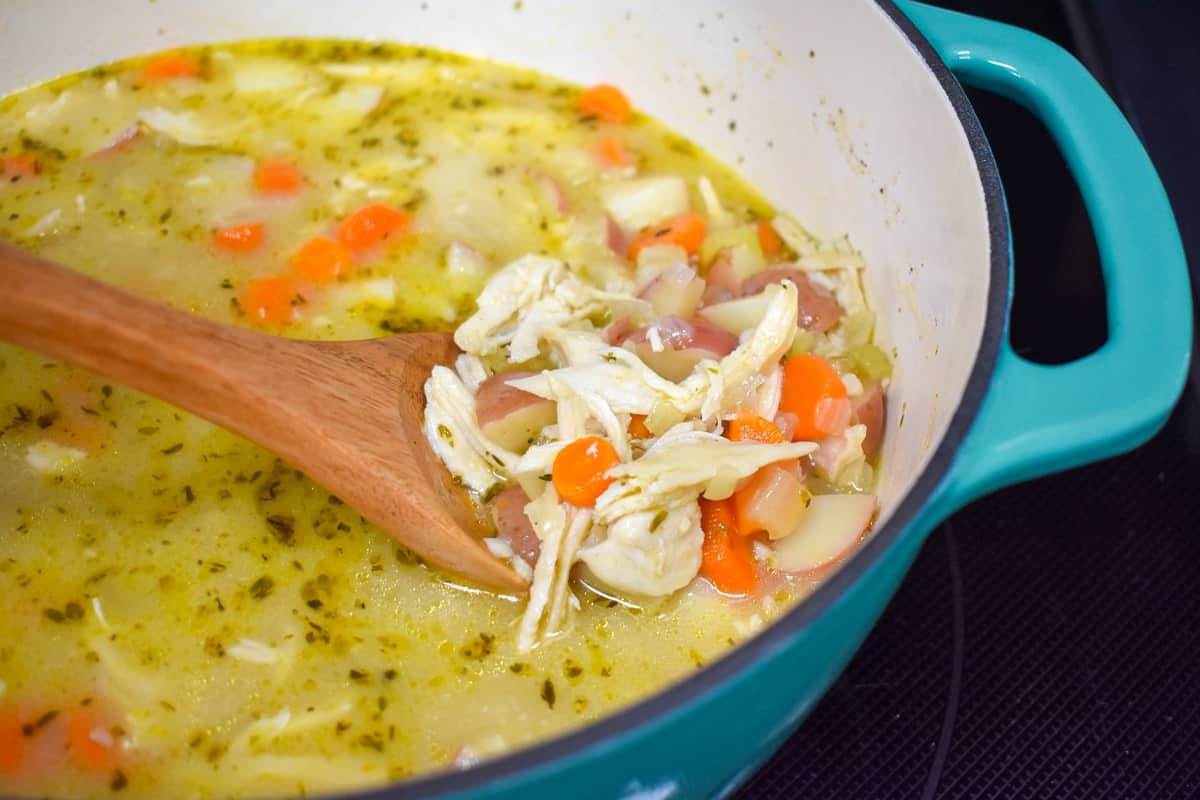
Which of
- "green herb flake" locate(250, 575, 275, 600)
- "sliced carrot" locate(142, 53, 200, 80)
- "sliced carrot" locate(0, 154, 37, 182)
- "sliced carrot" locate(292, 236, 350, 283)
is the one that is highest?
"sliced carrot" locate(142, 53, 200, 80)

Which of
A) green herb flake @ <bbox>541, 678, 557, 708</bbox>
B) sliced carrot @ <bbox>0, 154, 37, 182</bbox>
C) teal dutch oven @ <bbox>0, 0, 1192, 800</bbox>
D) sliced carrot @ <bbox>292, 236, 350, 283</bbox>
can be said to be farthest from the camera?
sliced carrot @ <bbox>0, 154, 37, 182</bbox>

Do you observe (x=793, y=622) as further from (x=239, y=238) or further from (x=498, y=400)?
(x=239, y=238)

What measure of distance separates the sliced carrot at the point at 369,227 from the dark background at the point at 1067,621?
125 centimetres

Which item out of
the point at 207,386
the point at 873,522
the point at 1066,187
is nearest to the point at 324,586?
the point at 207,386

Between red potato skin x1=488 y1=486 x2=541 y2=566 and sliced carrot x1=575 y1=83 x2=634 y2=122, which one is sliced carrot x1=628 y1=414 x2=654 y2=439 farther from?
sliced carrot x1=575 y1=83 x2=634 y2=122

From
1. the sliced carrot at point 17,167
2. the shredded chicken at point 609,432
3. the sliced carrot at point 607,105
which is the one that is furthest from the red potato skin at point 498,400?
the sliced carrot at point 17,167

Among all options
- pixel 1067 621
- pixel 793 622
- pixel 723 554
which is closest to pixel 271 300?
pixel 723 554

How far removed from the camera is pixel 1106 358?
1321 millimetres

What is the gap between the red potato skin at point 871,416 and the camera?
76.3 inches

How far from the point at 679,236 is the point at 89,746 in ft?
4.63

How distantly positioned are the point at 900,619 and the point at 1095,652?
0.34 meters

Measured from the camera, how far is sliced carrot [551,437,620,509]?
1.71 meters

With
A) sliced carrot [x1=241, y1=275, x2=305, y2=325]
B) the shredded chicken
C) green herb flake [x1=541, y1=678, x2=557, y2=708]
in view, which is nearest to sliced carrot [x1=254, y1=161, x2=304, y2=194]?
sliced carrot [x1=241, y1=275, x2=305, y2=325]

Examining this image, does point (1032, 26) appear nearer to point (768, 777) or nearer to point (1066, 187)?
point (1066, 187)
